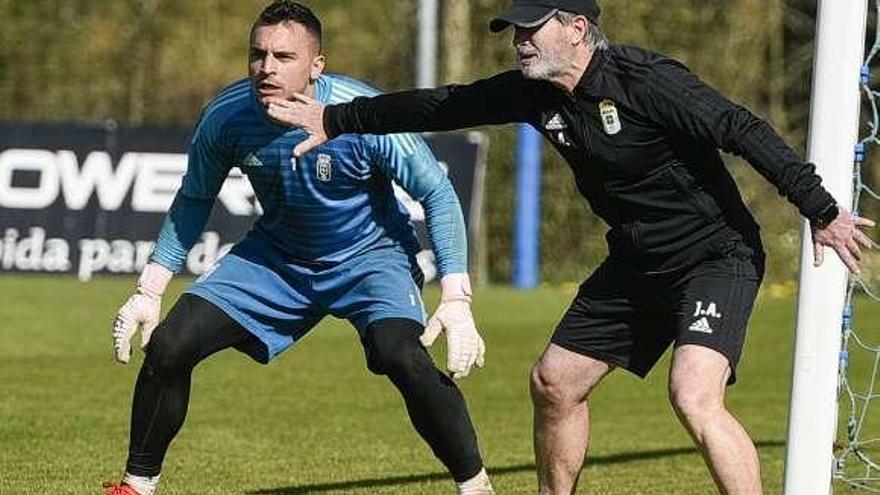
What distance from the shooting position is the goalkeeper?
742cm

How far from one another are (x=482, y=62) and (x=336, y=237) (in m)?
14.0

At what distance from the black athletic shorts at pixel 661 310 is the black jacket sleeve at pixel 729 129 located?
491 mm

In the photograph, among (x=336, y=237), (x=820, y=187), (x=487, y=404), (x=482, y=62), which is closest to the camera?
(x=820, y=187)

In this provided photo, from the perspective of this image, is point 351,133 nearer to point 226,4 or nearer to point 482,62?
point 482,62

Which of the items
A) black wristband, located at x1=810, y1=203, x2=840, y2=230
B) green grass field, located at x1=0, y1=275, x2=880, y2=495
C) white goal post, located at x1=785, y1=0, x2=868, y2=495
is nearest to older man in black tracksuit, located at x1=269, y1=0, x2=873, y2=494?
black wristband, located at x1=810, y1=203, x2=840, y2=230

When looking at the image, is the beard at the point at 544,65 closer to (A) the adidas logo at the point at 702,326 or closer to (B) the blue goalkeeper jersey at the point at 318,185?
(B) the blue goalkeeper jersey at the point at 318,185

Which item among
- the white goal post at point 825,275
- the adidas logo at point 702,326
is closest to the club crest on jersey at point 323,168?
the adidas logo at point 702,326

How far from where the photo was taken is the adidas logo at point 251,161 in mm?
7625

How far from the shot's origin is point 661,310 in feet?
23.8

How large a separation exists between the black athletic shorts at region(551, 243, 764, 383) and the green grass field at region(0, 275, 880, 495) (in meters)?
1.75

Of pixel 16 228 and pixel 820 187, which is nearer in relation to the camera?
pixel 820 187

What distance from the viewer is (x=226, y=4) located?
25312mm

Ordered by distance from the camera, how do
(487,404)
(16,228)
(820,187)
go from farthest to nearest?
(16,228) < (487,404) < (820,187)

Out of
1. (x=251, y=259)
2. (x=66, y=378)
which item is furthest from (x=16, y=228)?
(x=251, y=259)
